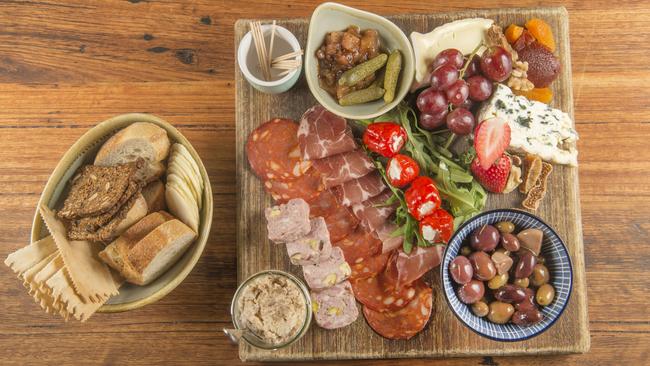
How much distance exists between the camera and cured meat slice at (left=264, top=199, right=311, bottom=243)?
158 centimetres

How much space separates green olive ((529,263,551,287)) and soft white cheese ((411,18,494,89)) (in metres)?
0.58

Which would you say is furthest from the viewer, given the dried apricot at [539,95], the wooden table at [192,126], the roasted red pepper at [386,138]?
the wooden table at [192,126]

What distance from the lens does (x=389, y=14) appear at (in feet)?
6.00

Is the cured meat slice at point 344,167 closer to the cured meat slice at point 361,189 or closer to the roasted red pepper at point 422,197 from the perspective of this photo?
the cured meat slice at point 361,189

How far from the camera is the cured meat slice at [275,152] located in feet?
5.52

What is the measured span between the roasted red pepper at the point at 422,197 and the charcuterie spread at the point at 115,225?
55 centimetres

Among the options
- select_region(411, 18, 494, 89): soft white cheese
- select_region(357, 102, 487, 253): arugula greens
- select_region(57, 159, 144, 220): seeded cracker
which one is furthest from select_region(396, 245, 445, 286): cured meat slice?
select_region(57, 159, 144, 220): seeded cracker

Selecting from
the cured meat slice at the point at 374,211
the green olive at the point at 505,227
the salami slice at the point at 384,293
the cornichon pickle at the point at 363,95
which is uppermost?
the cornichon pickle at the point at 363,95

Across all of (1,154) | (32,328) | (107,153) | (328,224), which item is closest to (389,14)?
(328,224)

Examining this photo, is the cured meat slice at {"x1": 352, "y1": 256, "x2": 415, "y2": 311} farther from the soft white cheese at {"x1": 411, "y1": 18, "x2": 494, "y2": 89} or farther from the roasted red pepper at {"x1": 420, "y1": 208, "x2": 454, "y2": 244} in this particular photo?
the soft white cheese at {"x1": 411, "y1": 18, "x2": 494, "y2": 89}

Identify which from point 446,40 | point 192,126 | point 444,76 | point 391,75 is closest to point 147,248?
point 192,126

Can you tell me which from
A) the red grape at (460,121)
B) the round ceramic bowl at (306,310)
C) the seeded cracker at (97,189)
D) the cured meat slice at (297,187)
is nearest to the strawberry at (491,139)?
the red grape at (460,121)

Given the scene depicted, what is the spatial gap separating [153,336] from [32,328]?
0.37m

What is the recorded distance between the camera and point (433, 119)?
159 cm
